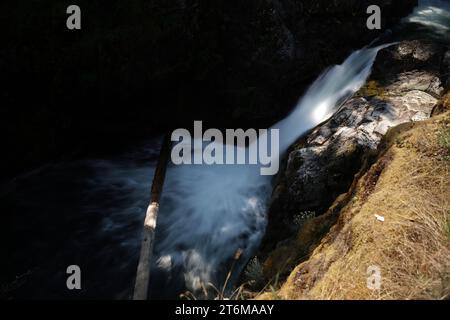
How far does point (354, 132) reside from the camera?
5.69 meters

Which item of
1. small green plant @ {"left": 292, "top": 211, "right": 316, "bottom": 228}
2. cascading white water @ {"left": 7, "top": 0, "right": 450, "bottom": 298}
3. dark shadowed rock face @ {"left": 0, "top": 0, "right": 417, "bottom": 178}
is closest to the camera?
small green plant @ {"left": 292, "top": 211, "right": 316, "bottom": 228}

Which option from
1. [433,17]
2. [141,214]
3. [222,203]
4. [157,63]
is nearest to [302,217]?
[222,203]

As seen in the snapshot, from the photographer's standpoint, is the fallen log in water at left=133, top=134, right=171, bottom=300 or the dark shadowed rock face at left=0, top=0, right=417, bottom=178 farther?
the dark shadowed rock face at left=0, top=0, right=417, bottom=178

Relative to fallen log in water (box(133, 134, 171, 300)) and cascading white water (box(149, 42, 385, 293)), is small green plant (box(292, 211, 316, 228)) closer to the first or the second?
cascading white water (box(149, 42, 385, 293))

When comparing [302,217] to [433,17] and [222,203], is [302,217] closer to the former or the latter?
[222,203]

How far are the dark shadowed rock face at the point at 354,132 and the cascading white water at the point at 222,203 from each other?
844 millimetres

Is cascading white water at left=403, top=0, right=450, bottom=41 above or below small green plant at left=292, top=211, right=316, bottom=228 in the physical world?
above

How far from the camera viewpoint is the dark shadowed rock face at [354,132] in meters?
5.36

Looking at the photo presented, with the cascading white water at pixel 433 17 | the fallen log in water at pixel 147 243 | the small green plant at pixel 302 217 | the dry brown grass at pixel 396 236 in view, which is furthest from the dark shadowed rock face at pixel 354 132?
the cascading white water at pixel 433 17

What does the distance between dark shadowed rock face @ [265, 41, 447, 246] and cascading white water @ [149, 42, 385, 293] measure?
0.84 m

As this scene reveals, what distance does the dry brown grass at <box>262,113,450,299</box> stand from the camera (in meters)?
2.86

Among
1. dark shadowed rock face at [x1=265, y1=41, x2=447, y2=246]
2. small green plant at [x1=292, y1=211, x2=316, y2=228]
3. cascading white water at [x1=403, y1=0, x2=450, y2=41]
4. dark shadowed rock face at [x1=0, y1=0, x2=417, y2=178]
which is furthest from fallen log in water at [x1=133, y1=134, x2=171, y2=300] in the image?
cascading white water at [x1=403, y1=0, x2=450, y2=41]

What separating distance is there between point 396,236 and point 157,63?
6.29 m

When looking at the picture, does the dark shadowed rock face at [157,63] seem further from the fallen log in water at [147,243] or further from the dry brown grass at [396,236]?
the dry brown grass at [396,236]
